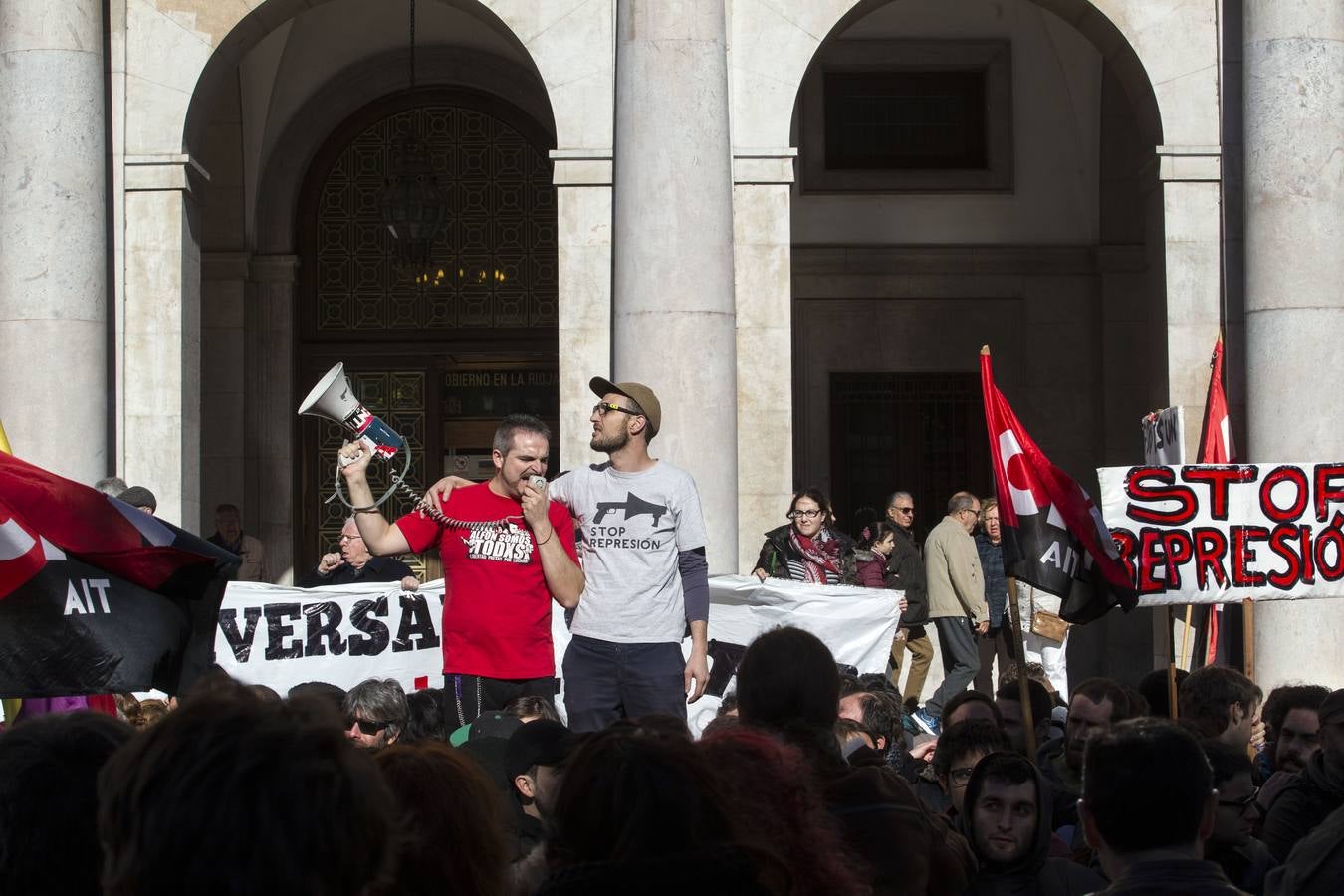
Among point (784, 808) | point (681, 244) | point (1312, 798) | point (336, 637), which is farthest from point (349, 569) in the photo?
point (784, 808)

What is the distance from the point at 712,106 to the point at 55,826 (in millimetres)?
9785

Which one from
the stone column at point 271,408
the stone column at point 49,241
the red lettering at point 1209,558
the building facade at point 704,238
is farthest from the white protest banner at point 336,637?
the stone column at point 271,408

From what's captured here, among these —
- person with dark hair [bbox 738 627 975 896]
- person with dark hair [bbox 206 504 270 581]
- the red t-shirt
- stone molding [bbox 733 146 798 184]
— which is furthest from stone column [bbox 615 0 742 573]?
person with dark hair [bbox 738 627 975 896]

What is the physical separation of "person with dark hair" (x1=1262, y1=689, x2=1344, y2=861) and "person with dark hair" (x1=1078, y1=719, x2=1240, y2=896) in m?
2.39

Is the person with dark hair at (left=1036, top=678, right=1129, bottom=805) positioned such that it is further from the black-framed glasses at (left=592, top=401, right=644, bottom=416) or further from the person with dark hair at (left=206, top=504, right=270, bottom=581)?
the person with dark hair at (left=206, top=504, right=270, bottom=581)

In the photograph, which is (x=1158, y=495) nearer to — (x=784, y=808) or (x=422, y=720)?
(x=422, y=720)

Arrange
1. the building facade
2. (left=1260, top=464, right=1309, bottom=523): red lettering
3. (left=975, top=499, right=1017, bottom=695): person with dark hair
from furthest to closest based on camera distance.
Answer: (left=975, top=499, right=1017, bottom=695): person with dark hair
the building facade
(left=1260, top=464, right=1309, bottom=523): red lettering

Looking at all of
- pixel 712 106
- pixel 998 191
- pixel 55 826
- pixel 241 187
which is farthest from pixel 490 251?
pixel 55 826

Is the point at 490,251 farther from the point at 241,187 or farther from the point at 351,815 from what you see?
the point at 351,815

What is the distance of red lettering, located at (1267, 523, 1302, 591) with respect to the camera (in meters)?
9.54

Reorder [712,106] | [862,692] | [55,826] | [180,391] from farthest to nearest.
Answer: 1. [180,391]
2. [712,106]
3. [862,692]
4. [55,826]

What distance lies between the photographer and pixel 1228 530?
31.2 ft

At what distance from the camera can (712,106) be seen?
1198cm

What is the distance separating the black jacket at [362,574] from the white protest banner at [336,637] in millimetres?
427
